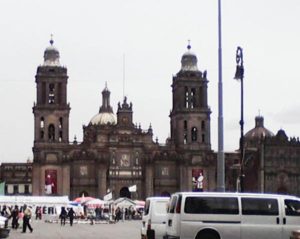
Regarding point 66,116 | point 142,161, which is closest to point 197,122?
point 142,161

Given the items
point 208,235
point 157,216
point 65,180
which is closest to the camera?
point 208,235

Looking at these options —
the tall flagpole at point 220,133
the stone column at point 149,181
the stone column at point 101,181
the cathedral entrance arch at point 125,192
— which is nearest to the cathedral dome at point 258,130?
the stone column at point 149,181

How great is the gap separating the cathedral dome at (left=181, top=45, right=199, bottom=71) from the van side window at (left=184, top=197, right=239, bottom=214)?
88726 millimetres

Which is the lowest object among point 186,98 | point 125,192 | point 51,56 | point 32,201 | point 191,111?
point 32,201

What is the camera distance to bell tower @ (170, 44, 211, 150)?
11056 cm

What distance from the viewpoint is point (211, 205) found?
80.1ft

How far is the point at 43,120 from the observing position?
108188mm

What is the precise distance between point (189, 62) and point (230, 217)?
89.9m

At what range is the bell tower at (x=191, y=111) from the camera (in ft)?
363

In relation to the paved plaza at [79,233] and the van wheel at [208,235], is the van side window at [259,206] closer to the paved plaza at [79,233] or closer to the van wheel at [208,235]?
the van wheel at [208,235]

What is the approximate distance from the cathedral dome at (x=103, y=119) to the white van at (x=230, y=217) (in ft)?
343

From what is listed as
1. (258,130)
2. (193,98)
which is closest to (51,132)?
(193,98)

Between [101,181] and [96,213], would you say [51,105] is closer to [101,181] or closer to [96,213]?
[101,181]

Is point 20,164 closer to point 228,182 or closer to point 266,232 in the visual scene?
point 228,182
